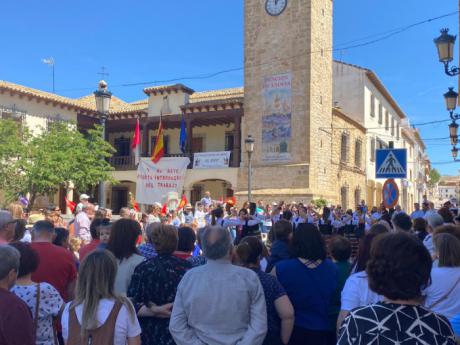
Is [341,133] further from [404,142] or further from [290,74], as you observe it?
[404,142]

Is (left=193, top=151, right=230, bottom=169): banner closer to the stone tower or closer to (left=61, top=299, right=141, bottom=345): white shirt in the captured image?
the stone tower

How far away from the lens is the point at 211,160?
23078 mm

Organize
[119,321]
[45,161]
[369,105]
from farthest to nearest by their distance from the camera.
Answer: [369,105] → [45,161] → [119,321]

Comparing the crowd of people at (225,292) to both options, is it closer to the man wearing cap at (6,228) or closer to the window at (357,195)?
the man wearing cap at (6,228)

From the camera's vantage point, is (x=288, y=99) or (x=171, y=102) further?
(x=171, y=102)

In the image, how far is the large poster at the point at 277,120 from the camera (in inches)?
813

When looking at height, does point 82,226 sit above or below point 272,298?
above

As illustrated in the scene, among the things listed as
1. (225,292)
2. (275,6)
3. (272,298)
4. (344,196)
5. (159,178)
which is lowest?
(272,298)

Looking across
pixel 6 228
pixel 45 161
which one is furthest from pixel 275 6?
pixel 6 228

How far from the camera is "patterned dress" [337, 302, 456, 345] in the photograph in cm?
160

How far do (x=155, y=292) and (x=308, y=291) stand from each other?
1.15 meters

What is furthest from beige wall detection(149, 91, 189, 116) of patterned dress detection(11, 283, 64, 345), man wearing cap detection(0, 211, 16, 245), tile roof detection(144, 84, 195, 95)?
patterned dress detection(11, 283, 64, 345)

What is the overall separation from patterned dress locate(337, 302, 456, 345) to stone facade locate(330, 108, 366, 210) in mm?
20262

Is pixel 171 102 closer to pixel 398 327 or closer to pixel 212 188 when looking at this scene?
pixel 212 188
